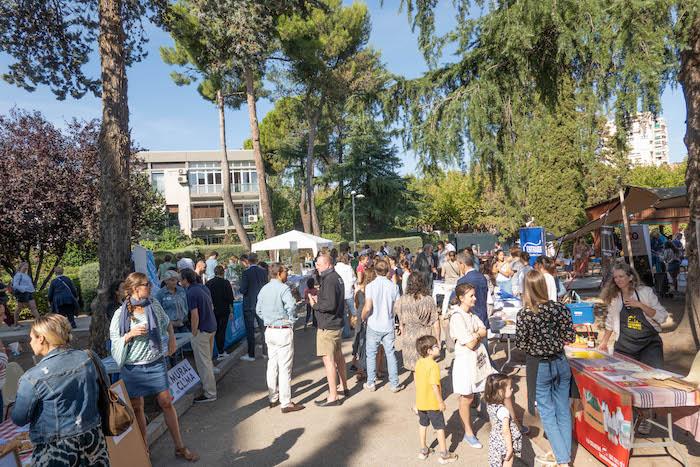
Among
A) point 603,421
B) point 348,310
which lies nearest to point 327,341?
point 603,421

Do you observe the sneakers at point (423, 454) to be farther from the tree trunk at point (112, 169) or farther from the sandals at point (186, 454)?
the tree trunk at point (112, 169)

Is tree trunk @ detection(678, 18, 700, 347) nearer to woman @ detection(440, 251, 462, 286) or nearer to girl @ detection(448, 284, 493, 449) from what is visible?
woman @ detection(440, 251, 462, 286)

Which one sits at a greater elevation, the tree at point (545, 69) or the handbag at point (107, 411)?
the tree at point (545, 69)

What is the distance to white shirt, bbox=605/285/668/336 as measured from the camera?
446 cm

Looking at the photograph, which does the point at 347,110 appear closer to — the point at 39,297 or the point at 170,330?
the point at 170,330

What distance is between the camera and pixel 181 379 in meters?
6.00

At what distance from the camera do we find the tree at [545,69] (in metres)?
5.59

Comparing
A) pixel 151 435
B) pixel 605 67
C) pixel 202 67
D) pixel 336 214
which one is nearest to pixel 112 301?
pixel 151 435

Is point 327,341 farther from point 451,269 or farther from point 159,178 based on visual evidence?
point 159,178

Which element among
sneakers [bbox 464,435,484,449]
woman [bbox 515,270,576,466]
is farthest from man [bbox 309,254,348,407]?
woman [bbox 515,270,576,466]

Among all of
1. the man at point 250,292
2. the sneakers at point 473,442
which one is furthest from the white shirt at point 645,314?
the man at point 250,292

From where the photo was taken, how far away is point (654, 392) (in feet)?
12.3

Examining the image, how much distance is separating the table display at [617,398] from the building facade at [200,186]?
4392 centimetres

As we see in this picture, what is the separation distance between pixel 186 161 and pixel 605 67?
1840 inches
